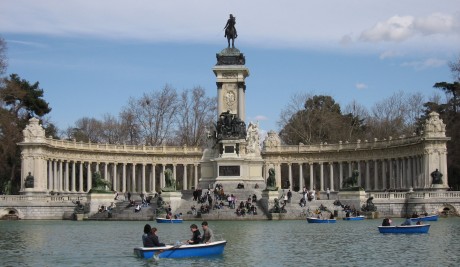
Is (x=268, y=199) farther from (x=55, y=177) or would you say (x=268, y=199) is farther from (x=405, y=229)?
(x=55, y=177)

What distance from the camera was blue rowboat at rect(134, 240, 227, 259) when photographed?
29297 mm

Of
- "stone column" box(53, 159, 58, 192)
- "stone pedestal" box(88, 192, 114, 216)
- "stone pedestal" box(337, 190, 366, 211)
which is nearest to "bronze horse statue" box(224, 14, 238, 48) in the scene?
"stone pedestal" box(337, 190, 366, 211)

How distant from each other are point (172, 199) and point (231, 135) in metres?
12.9

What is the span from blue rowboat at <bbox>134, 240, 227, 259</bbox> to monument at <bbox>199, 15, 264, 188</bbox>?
42.9 m

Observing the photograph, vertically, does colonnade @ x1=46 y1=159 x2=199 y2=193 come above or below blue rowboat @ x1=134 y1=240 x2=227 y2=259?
above

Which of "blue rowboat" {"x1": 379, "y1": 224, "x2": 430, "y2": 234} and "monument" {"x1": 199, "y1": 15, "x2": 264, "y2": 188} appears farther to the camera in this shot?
"monument" {"x1": 199, "y1": 15, "x2": 264, "y2": 188}

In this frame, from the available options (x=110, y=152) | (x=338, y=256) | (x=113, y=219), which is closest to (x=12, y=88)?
(x=110, y=152)

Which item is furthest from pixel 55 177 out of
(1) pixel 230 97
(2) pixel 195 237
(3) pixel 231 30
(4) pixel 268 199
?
(2) pixel 195 237

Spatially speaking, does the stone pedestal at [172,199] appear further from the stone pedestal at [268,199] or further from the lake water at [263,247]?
the lake water at [263,247]

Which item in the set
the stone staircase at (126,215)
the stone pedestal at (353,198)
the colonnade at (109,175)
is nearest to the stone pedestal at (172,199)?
the stone staircase at (126,215)

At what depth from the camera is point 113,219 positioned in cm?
6272

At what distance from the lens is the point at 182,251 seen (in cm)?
2980

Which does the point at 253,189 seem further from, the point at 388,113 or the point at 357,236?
the point at 388,113

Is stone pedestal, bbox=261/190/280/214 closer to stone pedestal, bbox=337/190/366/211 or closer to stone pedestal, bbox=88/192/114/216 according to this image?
stone pedestal, bbox=337/190/366/211
